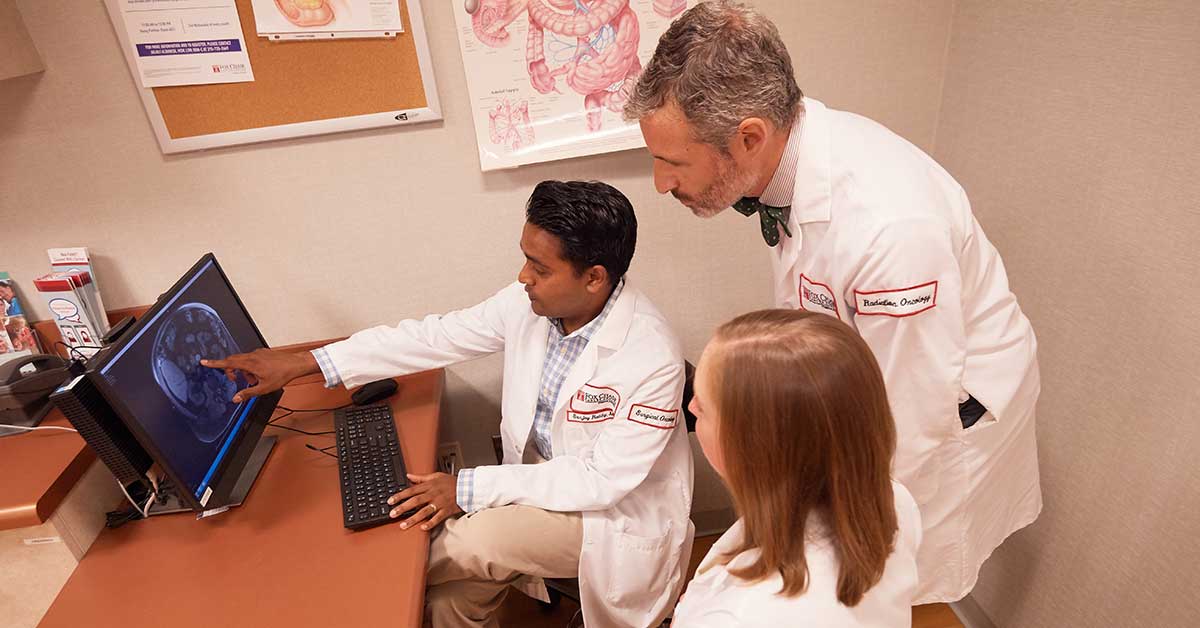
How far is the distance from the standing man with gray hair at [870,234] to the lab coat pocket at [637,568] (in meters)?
0.52

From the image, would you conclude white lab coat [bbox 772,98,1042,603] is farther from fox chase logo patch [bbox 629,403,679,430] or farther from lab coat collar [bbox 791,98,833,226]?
fox chase logo patch [bbox 629,403,679,430]

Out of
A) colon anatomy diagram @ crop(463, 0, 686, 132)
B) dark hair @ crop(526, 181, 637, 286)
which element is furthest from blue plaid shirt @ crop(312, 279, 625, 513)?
colon anatomy diagram @ crop(463, 0, 686, 132)

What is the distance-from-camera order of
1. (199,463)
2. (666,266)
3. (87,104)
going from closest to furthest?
(199,463), (87,104), (666,266)

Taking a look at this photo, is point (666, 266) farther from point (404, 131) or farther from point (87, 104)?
point (87, 104)

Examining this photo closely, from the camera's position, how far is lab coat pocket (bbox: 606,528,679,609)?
1.35m

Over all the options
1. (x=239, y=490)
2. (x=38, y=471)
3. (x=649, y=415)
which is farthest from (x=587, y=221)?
(x=38, y=471)

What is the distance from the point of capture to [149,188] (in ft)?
5.15

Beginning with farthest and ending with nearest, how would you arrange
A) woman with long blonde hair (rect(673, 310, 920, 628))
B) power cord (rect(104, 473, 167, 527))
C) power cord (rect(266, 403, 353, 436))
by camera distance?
power cord (rect(266, 403, 353, 436)) < power cord (rect(104, 473, 167, 527)) < woman with long blonde hair (rect(673, 310, 920, 628))

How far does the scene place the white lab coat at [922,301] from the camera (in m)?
1.04

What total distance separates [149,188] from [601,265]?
1.14 m

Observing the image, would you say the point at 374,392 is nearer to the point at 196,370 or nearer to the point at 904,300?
the point at 196,370

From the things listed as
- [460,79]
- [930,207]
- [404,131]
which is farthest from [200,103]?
[930,207]

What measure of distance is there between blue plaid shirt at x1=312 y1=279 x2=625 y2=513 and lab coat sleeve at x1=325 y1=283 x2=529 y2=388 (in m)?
0.03

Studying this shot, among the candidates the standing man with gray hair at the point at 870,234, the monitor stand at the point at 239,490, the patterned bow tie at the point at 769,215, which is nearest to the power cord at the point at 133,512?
the monitor stand at the point at 239,490
